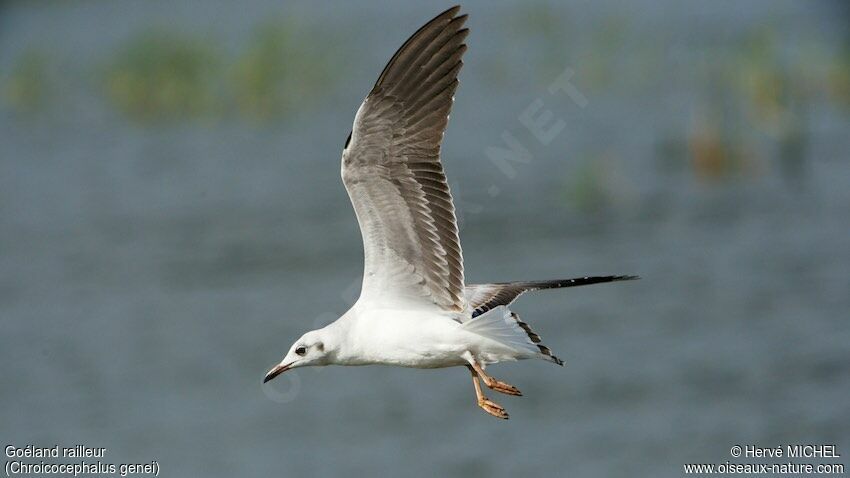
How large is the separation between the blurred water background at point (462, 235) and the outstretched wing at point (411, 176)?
8.85 m

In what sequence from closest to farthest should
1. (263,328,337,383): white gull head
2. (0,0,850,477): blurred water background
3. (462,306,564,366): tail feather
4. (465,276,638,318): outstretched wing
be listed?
(462,306,564,366): tail feather
(263,328,337,383): white gull head
(465,276,638,318): outstretched wing
(0,0,850,477): blurred water background

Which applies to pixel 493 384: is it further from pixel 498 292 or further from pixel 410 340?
pixel 498 292

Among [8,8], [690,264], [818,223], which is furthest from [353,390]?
[8,8]

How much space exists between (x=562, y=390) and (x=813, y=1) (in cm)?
1784

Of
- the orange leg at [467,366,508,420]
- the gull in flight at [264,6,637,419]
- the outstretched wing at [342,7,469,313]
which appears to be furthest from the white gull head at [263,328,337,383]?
the orange leg at [467,366,508,420]

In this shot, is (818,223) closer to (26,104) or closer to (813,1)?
(813,1)

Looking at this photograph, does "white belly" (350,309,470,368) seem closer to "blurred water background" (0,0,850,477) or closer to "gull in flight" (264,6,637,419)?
"gull in flight" (264,6,637,419)

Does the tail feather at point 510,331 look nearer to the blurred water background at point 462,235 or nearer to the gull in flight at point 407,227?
the gull in flight at point 407,227

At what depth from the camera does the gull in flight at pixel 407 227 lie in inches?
286

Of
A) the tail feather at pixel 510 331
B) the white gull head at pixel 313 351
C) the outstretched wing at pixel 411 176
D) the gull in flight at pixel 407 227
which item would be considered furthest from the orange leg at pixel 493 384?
the white gull head at pixel 313 351

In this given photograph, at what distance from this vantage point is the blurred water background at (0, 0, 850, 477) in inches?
677

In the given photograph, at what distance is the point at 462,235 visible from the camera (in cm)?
2216

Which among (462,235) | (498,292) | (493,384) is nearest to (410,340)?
(493,384)

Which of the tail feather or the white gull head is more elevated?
the tail feather
